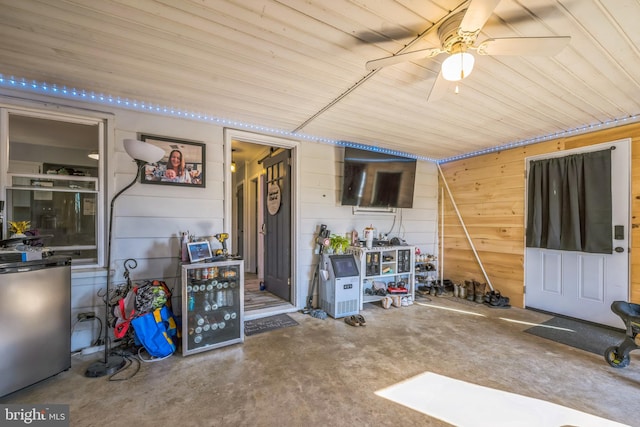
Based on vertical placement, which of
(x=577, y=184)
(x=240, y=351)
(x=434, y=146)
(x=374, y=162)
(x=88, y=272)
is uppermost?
(x=434, y=146)

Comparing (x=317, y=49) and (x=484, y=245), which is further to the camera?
(x=484, y=245)

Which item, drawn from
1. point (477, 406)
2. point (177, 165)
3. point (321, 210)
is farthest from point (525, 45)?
point (177, 165)

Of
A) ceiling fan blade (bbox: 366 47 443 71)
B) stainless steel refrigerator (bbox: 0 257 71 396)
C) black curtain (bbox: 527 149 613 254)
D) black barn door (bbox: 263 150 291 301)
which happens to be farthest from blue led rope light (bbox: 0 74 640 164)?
ceiling fan blade (bbox: 366 47 443 71)

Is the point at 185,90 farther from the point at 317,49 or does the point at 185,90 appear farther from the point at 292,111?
the point at 317,49

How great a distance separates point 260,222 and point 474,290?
152 inches

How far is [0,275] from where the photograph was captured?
1787 millimetres

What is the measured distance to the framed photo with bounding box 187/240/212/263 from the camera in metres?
2.63

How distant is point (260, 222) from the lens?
5164 mm

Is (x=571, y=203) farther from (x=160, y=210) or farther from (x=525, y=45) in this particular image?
(x=160, y=210)

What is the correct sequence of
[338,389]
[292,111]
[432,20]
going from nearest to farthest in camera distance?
[432,20], [338,389], [292,111]

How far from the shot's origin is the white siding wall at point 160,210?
255 centimetres

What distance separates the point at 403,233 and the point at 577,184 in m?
2.33

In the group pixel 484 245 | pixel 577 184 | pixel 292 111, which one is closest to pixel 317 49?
pixel 292 111

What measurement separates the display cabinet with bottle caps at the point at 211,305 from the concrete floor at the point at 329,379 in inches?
5.0
